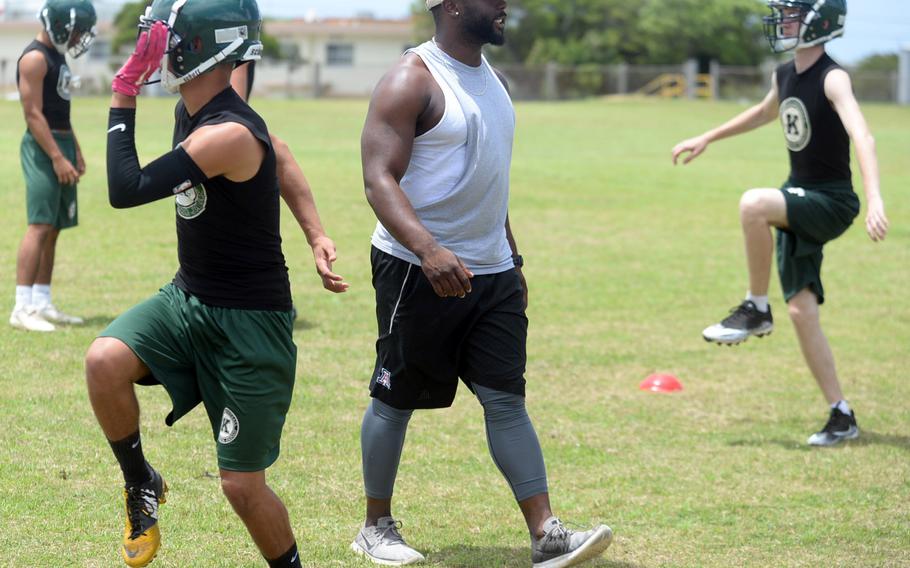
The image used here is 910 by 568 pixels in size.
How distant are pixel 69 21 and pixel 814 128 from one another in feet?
16.4

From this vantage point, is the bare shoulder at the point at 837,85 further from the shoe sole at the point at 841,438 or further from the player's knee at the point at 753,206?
the shoe sole at the point at 841,438

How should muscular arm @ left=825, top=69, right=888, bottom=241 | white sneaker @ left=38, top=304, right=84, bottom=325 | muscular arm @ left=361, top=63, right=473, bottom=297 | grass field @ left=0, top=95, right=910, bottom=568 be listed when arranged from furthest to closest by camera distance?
1. white sneaker @ left=38, top=304, right=84, bottom=325
2. muscular arm @ left=825, top=69, right=888, bottom=241
3. grass field @ left=0, top=95, right=910, bottom=568
4. muscular arm @ left=361, top=63, right=473, bottom=297

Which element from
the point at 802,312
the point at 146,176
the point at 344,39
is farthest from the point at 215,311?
the point at 344,39

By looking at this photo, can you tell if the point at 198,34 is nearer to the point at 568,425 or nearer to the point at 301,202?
the point at 301,202

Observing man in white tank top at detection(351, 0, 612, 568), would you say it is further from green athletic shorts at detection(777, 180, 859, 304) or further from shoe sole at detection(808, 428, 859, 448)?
shoe sole at detection(808, 428, 859, 448)

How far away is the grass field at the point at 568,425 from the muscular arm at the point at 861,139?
1332 millimetres

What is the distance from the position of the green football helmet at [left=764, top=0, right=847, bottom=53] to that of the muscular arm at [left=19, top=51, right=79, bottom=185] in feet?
16.1

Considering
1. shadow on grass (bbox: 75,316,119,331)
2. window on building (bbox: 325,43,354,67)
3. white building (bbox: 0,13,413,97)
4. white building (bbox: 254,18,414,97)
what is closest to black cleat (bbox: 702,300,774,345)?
shadow on grass (bbox: 75,316,119,331)

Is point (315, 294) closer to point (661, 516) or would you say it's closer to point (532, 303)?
point (532, 303)

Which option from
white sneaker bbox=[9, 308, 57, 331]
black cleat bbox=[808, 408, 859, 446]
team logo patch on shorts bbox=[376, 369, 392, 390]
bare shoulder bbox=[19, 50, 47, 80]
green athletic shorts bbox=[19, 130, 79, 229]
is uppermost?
bare shoulder bbox=[19, 50, 47, 80]

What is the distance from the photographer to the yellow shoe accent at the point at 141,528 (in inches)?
167

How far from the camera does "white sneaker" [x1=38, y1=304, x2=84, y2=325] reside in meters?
8.89

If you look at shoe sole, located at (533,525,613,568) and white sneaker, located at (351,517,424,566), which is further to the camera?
white sneaker, located at (351,517,424,566)

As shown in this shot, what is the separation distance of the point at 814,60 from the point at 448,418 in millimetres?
2903
